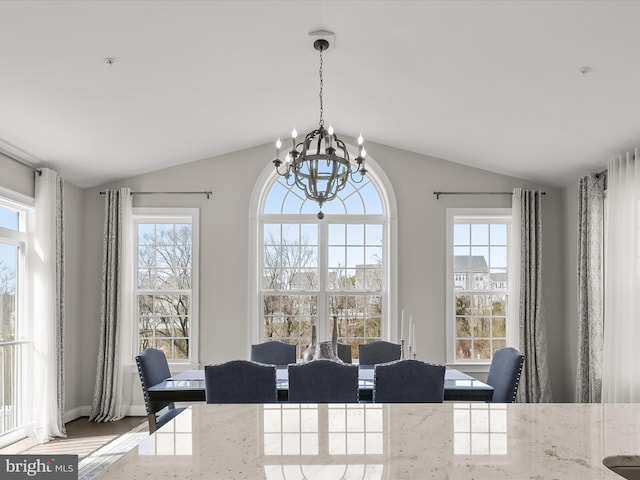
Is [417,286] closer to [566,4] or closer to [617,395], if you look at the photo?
[617,395]

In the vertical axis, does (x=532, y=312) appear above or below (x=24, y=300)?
below

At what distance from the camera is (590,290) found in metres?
5.67

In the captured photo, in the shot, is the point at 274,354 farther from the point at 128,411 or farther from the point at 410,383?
the point at 128,411

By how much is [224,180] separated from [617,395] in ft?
14.5

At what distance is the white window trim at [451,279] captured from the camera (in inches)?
257

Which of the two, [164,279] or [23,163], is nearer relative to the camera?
[23,163]

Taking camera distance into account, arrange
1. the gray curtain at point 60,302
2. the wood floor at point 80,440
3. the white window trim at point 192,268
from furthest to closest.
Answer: the white window trim at point 192,268, the gray curtain at point 60,302, the wood floor at point 80,440

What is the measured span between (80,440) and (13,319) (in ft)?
4.15

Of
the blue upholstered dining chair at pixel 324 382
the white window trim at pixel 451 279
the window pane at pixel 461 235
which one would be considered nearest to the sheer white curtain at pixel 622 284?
the white window trim at pixel 451 279

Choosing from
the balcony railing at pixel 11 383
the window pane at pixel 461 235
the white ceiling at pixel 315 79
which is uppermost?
the white ceiling at pixel 315 79

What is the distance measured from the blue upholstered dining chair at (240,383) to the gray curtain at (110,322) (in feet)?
9.57

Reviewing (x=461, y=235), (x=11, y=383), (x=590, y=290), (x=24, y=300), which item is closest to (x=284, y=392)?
(x=11, y=383)

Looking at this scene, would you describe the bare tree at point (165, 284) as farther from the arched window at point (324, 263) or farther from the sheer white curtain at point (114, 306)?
the arched window at point (324, 263)

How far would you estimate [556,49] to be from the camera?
3686mm
